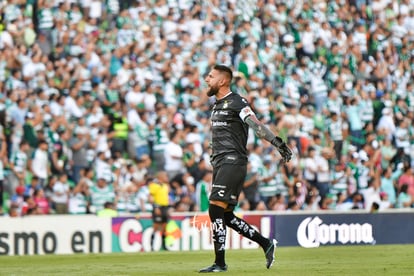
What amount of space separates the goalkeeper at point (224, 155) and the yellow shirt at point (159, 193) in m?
9.49

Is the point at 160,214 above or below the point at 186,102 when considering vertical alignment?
below

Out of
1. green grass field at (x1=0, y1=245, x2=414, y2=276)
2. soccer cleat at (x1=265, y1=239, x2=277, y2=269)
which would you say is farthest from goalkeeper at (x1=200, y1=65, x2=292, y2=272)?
green grass field at (x1=0, y1=245, x2=414, y2=276)

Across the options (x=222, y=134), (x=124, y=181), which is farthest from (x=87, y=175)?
(x=222, y=134)

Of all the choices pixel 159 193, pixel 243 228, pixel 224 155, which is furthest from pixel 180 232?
pixel 224 155

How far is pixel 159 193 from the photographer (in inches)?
953

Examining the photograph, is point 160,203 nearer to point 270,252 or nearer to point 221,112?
point 270,252

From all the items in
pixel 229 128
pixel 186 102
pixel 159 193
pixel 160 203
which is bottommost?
pixel 160 203

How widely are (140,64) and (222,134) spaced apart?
14.1 metres

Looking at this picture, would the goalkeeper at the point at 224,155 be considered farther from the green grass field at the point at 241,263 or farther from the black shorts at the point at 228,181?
the green grass field at the point at 241,263

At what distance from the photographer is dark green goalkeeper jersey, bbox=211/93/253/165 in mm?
14422

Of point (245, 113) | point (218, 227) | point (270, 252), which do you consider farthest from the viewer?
point (270, 252)

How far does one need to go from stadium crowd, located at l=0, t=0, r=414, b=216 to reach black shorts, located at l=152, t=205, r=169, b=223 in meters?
1.52

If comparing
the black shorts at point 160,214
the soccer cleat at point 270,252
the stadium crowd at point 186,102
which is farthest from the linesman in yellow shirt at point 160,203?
the soccer cleat at point 270,252

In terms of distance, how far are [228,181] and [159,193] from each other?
9.89 metres
